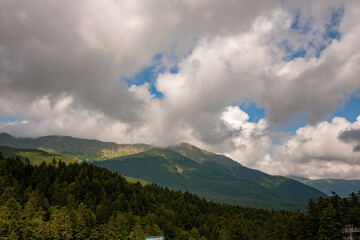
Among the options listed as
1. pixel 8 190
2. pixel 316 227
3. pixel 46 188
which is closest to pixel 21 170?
pixel 46 188

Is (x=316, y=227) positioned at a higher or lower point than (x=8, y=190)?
higher

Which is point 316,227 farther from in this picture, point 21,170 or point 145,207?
point 21,170

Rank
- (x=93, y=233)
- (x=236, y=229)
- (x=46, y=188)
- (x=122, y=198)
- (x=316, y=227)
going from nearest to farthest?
(x=316, y=227), (x=236, y=229), (x=93, y=233), (x=46, y=188), (x=122, y=198)

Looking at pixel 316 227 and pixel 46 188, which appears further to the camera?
pixel 46 188

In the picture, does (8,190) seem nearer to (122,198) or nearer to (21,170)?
(21,170)

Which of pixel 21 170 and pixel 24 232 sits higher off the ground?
pixel 21 170

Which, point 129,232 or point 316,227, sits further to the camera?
point 129,232

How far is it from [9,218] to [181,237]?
80.5m

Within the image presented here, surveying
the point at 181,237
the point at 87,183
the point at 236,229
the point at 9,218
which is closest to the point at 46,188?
the point at 87,183

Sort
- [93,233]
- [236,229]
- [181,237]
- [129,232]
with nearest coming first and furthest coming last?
[236,229] → [93,233] → [129,232] → [181,237]

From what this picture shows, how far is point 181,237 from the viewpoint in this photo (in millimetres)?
140875

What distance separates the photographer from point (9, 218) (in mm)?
103500

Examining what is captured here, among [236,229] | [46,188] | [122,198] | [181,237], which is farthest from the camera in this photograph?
[122,198]

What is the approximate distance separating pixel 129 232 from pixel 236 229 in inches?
2048
